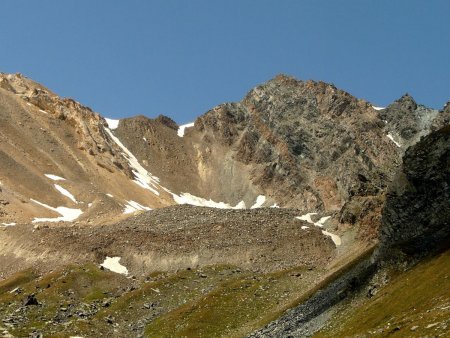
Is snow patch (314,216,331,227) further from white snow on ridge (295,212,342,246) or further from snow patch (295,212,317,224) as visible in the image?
snow patch (295,212,317,224)

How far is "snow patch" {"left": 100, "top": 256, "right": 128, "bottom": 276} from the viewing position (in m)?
106

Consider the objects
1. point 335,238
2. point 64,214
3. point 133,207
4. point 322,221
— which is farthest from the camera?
point 133,207

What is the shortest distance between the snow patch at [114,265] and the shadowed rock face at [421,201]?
52848 millimetres

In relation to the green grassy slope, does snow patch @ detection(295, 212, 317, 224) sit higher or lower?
higher

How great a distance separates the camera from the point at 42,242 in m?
117

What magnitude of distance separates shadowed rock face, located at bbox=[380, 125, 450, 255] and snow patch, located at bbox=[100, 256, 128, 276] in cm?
5285

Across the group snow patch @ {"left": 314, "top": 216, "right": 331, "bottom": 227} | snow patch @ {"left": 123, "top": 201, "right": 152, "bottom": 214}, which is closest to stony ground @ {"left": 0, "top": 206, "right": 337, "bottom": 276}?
snow patch @ {"left": 314, "top": 216, "right": 331, "bottom": 227}

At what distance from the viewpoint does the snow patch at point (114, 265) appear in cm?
10647

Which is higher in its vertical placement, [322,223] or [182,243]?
[182,243]

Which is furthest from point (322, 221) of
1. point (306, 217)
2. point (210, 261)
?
point (210, 261)

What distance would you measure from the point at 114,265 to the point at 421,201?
60776mm

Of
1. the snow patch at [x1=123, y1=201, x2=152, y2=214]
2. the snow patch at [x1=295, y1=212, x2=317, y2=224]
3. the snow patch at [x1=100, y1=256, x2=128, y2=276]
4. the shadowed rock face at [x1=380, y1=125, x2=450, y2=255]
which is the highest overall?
the snow patch at [x1=123, y1=201, x2=152, y2=214]

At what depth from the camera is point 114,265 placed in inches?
4269

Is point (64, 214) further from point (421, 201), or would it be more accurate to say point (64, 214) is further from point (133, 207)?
point (421, 201)
